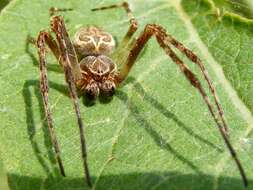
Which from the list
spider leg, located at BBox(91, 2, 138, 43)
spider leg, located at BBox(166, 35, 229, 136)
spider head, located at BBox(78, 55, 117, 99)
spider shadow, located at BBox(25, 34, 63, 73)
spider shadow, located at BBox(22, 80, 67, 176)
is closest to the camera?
spider shadow, located at BBox(22, 80, 67, 176)

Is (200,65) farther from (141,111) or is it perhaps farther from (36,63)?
(36,63)

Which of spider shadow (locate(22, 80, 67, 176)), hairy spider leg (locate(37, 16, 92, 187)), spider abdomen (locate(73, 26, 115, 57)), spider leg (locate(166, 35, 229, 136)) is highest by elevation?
spider leg (locate(166, 35, 229, 136))

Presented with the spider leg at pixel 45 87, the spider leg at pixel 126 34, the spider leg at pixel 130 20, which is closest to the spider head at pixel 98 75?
the spider leg at pixel 126 34

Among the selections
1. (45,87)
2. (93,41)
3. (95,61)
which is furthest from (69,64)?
(93,41)

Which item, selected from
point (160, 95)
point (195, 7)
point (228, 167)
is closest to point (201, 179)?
point (228, 167)

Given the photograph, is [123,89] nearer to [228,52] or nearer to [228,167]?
[228,52]

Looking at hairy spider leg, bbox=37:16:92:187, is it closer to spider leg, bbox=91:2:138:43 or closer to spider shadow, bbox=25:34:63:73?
spider shadow, bbox=25:34:63:73

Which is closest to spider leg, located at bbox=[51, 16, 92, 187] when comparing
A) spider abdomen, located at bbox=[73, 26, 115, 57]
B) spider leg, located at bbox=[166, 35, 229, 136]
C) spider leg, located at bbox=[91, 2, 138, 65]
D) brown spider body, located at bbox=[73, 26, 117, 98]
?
brown spider body, located at bbox=[73, 26, 117, 98]
